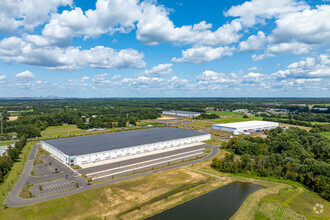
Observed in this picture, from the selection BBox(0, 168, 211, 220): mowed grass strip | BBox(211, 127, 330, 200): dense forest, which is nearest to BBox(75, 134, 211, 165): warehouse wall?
BBox(0, 168, 211, 220): mowed grass strip

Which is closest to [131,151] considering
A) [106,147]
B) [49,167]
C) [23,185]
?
[106,147]

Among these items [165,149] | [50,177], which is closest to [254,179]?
[165,149]

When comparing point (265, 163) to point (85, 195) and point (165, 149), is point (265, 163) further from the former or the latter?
point (85, 195)

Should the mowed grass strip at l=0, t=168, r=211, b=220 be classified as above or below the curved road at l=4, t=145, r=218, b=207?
below

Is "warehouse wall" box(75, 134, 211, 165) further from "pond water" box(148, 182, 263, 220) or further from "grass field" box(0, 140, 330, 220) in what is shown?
"pond water" box(148, 182, 263, 220)

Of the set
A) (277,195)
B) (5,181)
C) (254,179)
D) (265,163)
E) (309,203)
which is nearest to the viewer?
(309,203)

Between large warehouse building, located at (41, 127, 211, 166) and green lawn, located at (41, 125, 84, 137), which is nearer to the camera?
large warehouse building, located at (41, 127, 211, 166)

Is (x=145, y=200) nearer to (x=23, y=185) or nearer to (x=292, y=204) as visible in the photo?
(x=23, y=185)
